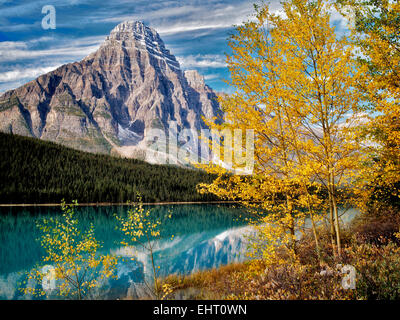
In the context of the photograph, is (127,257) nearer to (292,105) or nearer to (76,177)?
(292,105)

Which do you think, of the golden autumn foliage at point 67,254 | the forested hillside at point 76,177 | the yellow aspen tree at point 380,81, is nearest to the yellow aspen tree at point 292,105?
the yellow aspen tree at point 380,81

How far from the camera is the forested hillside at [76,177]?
10981 centimetres

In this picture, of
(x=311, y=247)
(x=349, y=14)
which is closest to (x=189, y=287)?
(x=311, y=247)

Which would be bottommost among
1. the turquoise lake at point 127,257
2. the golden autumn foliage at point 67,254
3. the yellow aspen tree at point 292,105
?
the turquoise lake at point 127,257

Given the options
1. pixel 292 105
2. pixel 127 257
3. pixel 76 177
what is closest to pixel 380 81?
pixel 292 105

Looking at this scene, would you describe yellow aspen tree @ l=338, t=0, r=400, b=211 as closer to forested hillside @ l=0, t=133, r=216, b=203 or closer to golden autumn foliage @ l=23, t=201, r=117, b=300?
golden autumn foliage @ l=23, t=201, r=117, b=300

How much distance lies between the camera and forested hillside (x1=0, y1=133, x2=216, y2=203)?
109812 millimetres

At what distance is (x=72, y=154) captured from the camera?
508 ft

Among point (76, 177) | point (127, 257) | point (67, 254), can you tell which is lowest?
point (127, 257)

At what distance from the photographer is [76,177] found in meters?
131

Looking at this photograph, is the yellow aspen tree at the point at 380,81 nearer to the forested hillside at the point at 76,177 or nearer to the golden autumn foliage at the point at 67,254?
the golden autumn foliage at the point at 67,254
